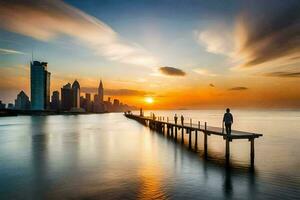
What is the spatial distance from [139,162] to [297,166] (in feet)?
49.6

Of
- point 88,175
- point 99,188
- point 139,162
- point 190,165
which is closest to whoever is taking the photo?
point 99,188

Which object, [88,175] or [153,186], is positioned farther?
[88,175]

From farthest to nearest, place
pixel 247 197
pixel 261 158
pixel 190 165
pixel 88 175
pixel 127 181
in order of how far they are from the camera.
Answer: pixel 261 158
pixel 190 165
pixel 88 175
pixel 127 181
pixel 247 197

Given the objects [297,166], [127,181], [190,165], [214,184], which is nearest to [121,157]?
[190,165]

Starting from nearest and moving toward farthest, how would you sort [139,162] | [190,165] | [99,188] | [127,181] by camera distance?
[99,188] → [127,181] → [190,165] → [139,162]

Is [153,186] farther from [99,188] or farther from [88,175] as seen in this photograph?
[88,175]

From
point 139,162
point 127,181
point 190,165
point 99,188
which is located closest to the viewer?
point 99,188

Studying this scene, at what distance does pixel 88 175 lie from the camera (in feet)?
76.3

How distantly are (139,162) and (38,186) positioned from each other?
1151 cm

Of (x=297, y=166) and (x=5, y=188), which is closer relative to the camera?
(x=5, y=188)

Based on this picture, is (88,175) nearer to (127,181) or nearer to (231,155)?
(127,181)

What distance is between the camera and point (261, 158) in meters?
32.3

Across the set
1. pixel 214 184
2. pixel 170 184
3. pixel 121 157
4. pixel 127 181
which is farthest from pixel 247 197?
pixel 121 157

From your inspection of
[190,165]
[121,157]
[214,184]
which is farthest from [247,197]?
[121,157]
